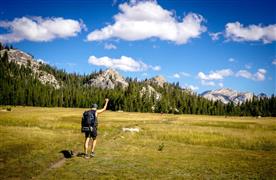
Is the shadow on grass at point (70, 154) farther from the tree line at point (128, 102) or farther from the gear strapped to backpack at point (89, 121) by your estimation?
the tree line at point (128, 102)

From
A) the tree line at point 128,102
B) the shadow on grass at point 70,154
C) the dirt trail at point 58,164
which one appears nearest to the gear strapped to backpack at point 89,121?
the shadow on grass at point 70,154

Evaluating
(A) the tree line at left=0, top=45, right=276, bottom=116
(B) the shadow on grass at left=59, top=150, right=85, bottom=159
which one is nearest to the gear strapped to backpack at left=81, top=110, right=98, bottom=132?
(B) the shadow on grass at left=59, top=150, right=85, bottom=159

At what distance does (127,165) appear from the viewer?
1814cm

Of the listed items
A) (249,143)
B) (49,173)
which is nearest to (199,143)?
(249,143)

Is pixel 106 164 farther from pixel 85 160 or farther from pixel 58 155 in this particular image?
pixel 58 155

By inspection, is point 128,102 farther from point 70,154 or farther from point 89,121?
point 89,121

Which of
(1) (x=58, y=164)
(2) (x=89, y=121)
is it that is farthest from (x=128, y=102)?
(1) (x=58, y=164)

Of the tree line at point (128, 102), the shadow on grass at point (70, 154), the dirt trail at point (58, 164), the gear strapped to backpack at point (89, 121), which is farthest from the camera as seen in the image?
the tree line at point (128, 102)

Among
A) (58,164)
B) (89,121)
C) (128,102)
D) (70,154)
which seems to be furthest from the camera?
(128,102)

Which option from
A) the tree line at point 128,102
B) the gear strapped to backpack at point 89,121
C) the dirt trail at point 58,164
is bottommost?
the dirt trail at point 58,164

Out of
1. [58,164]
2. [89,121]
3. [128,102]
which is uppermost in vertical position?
[128,102]

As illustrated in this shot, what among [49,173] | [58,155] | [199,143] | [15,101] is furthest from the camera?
[15,101]

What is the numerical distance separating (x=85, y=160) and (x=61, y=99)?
17737 cm

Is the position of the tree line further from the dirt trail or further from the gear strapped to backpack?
the gear strapped to backpack
